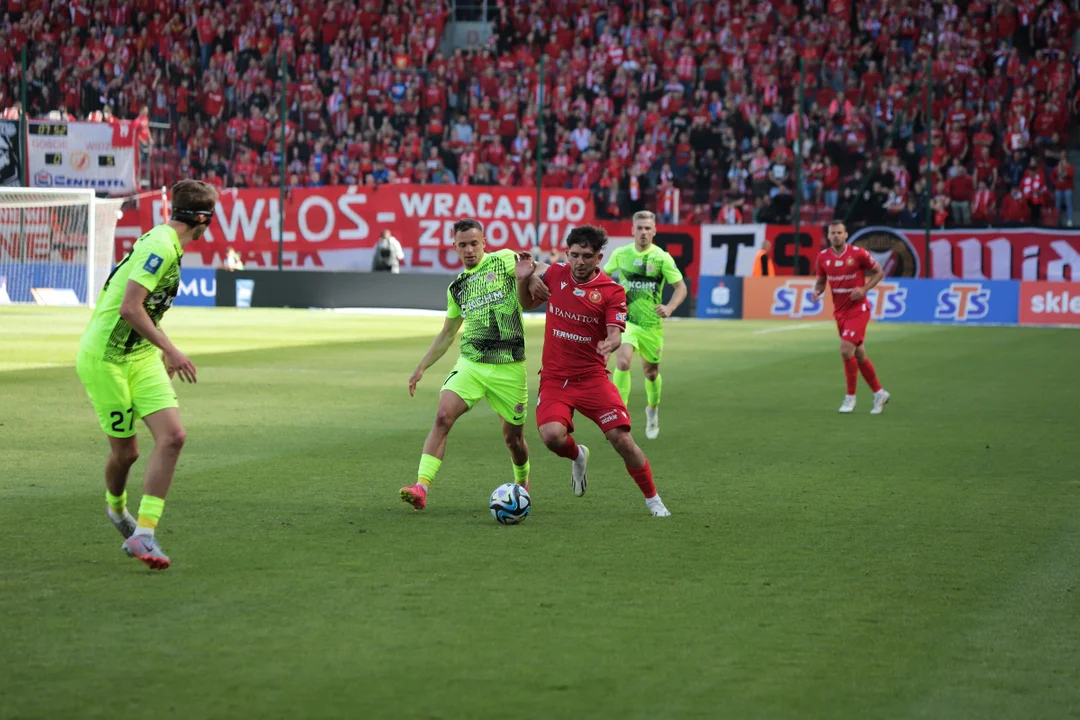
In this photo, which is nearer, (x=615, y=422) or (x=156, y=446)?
(x=156, y=446)

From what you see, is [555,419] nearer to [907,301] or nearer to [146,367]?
[146,367]

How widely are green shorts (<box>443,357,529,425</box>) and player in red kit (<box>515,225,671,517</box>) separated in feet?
0.65

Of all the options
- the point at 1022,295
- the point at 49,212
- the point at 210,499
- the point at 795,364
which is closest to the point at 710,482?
the point at 210,499

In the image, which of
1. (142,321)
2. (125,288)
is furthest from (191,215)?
(142,321)

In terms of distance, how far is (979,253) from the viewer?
32812mm

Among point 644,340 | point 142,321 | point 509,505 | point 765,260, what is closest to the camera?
point 142,321

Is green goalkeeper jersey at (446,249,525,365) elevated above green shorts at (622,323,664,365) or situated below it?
above

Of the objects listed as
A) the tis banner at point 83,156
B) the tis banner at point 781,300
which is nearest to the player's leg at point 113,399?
the tis banner at point 781,300

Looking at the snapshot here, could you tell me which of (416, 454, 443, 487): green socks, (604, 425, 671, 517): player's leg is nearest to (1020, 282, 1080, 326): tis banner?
(604, 425, 671, 517): player's leg

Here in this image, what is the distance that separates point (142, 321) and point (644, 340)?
770cm

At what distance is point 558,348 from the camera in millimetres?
8922

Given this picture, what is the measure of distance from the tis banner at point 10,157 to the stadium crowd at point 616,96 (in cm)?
88

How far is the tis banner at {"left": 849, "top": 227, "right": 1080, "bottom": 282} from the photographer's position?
32.1 meters

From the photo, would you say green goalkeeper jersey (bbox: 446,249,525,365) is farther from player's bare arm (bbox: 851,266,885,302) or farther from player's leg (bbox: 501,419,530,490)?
player's bare arm (bbox: 851,266,885,302)
